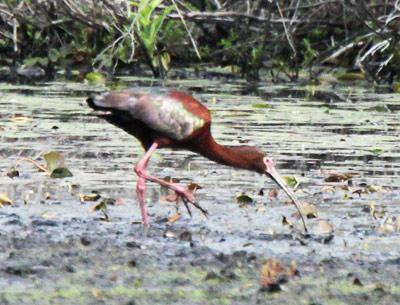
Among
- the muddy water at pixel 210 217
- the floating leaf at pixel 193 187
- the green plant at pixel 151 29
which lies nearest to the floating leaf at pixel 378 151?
the muddy water at pixel 210 217

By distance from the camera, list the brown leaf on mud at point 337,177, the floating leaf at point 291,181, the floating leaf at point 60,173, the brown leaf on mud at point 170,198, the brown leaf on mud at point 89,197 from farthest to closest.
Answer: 1. the brown leaf on mud at point 337,177
2. the floating leaf at point 60,173
3. the floating leaf at point 291,181
4. the brown leaf on mud at point 170,198
5. the brown leaf on mud at point 89,197

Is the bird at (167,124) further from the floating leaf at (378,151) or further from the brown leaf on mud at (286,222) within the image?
the floating leaf at (378,151)

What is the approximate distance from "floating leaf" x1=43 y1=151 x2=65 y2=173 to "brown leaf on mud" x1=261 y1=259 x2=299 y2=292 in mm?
3034

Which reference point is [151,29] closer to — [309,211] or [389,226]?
[309,211]

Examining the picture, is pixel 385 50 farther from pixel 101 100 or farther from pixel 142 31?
pixel 101 100

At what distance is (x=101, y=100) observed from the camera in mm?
7395

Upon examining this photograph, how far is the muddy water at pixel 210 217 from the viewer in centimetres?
527

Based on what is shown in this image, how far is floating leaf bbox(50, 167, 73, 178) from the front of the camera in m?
8.44

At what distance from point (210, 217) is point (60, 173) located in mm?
1508

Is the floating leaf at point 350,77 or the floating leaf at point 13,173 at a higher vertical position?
the floating leaf at point 13,173

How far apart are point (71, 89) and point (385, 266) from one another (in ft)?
29.9

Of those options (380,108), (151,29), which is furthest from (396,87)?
(151,29)

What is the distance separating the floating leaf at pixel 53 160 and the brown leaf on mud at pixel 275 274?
3034 millimetres

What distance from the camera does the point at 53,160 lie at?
8562mm
